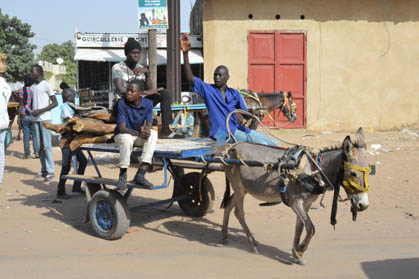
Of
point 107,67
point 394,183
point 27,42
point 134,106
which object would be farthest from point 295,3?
point 27,42

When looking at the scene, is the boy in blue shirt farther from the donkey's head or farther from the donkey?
the donkey's head

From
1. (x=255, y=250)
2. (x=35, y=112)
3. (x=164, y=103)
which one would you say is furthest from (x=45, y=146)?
(x=255, y=250)

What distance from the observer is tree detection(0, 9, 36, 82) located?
111 ft

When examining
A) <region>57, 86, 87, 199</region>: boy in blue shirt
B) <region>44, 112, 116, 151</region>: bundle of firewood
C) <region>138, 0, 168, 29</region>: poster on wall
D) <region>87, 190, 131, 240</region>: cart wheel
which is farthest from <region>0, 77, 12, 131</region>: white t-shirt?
<region>138, 0, 168, 29</region>: poster on wall

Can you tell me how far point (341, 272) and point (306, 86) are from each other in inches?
481

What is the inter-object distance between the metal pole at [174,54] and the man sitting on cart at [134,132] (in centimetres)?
724

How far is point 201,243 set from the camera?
5672mm

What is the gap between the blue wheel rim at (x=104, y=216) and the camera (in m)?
5.75

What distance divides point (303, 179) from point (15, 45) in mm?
34583

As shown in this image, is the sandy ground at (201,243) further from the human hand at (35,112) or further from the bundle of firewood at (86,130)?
the human hand at (35,112)

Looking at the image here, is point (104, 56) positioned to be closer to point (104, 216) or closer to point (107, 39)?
point (107, 39)

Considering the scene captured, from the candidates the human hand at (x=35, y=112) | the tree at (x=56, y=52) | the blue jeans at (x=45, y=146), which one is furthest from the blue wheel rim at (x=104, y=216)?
the tree at (x=56, y=52)

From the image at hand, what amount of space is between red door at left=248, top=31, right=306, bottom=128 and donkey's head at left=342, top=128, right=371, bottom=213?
11.4 m

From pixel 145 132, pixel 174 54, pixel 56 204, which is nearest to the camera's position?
pixel 145 132
